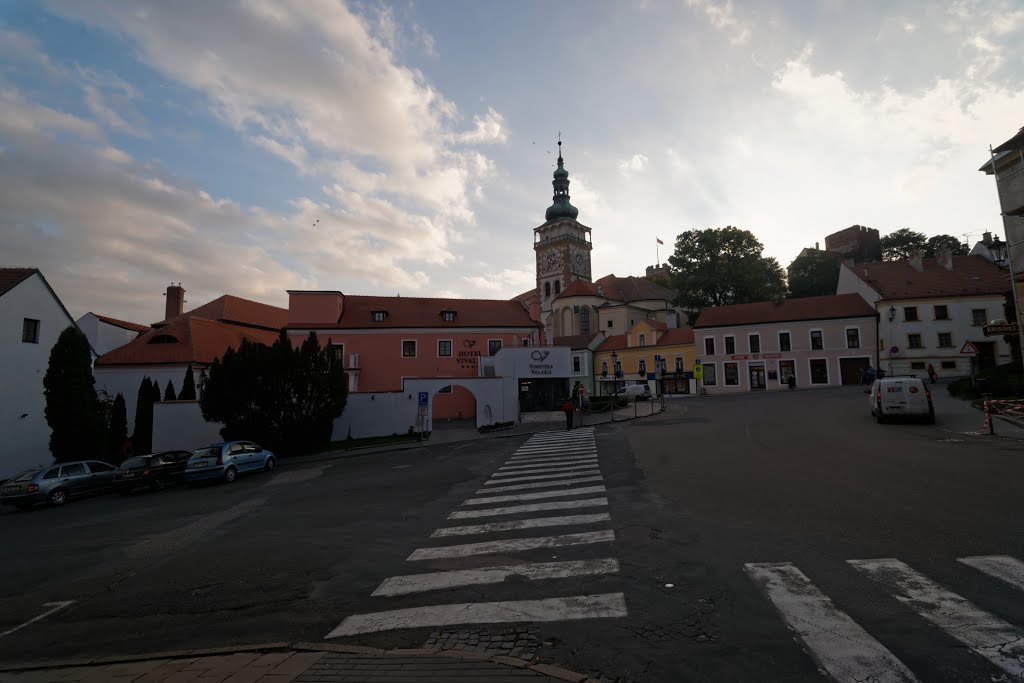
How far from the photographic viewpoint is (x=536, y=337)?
1725 inches

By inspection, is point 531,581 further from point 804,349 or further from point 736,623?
point 804,349

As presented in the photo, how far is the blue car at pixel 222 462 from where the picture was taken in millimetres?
18359

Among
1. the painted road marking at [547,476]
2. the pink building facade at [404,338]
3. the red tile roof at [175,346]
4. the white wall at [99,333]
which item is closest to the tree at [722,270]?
the pink building facade at [404,338]

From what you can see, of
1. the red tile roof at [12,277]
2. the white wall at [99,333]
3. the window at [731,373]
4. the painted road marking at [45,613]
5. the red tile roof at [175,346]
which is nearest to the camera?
the painted road marking at [45,613]

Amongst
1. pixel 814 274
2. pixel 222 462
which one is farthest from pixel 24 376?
pixel 814 274

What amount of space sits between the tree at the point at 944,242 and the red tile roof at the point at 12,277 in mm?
82230

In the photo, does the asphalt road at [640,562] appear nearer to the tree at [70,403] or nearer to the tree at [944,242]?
the tree at [70,403]

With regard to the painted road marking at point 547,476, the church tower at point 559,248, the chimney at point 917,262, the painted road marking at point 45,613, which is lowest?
the painted road marking at point 45,613

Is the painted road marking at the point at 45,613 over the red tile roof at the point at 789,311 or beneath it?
beneath

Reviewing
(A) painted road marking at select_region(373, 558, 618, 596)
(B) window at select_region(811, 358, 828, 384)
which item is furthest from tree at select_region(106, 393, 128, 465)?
(B) window at select_region(811, 358, 828, 384)

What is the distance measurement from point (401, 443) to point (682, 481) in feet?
57.9

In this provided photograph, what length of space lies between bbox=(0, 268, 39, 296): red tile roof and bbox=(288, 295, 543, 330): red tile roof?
55.4ft

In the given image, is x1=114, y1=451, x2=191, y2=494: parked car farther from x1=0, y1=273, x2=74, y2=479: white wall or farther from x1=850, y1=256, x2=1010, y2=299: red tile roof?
x1=850, y1=256, x2=1010, y2=299: red tile roof

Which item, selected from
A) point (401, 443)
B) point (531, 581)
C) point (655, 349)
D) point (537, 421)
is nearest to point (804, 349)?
point (655, 349)
